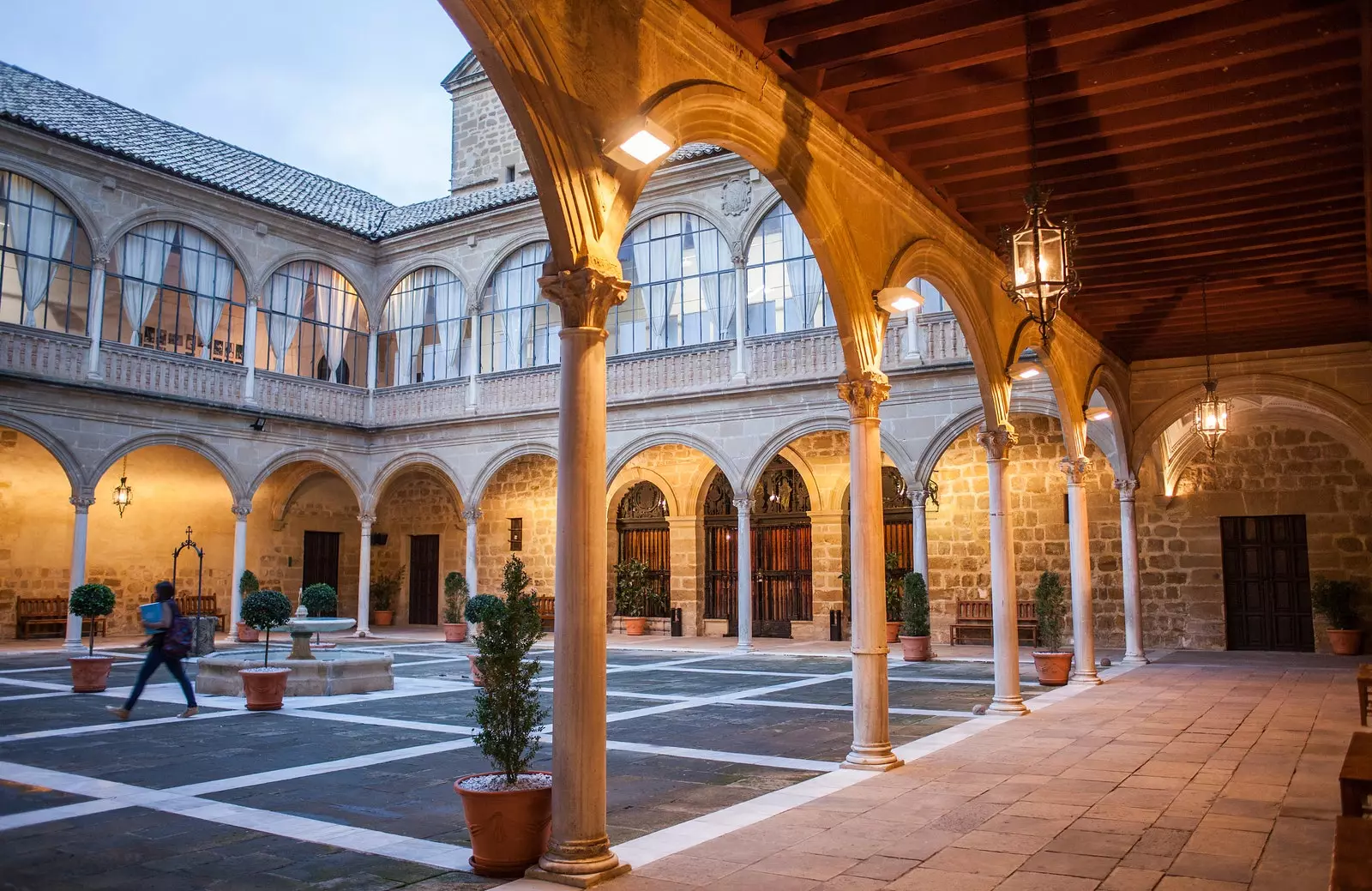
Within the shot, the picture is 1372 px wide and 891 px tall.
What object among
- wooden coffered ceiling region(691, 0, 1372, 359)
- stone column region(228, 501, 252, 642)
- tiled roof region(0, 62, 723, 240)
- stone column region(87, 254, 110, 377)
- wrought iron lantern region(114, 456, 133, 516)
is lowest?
stone column region(228, 501, 252, 642)

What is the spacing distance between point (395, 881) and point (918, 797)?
2851 millimetres

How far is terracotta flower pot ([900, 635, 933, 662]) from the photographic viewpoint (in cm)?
1509

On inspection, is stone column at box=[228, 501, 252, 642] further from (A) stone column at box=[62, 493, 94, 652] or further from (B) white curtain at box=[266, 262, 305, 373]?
(B) white curtain at box=[266, 262, 305, 373]

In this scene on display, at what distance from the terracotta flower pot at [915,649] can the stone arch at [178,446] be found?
12517 mm

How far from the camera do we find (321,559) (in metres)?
24.0

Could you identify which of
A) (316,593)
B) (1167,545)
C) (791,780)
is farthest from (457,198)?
(791,780)

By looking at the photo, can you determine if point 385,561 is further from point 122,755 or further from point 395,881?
point 395,881

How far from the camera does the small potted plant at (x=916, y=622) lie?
1510 centimetres

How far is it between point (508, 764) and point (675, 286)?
49.4 feet

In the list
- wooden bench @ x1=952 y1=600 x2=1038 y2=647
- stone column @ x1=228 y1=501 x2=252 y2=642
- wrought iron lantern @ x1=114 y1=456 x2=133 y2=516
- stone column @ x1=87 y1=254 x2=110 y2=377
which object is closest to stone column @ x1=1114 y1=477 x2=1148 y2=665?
wooden bench @ x1=952 y1=600 x2=1038 y2=647

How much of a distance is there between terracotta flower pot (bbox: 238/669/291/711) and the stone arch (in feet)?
30.3

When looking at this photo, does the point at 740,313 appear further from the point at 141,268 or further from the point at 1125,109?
the point at 1125,109

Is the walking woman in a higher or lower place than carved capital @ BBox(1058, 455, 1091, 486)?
lower

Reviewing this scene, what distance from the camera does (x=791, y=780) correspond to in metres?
6.43
